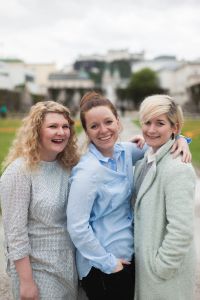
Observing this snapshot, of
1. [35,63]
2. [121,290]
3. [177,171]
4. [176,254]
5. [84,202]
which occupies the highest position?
[35,63]

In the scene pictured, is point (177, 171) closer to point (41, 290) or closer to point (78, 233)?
point (78, 233)

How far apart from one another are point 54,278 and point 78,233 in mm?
425

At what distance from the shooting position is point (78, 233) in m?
2.68

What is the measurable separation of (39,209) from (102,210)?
0.39 metres

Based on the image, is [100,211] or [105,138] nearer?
[100,211]

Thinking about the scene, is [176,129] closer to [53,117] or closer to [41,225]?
[53,117]

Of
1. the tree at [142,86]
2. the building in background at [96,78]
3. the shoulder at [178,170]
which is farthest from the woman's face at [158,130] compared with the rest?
the tree at [142,86]

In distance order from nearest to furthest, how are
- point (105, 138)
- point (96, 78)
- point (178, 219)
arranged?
point (178, 219) < point (105, 138) < point (96, 78)

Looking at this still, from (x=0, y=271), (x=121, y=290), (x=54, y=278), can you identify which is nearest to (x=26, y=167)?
(x=54, y=278)

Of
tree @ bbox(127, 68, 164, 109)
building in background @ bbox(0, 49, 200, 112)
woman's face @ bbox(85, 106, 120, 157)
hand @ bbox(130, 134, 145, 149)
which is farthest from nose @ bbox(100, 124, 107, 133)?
tree @ bbox(127, 68, 164, 109)

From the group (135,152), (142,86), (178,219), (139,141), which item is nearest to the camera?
(178,219)

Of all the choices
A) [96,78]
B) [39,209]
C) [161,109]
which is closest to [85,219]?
[39,209]

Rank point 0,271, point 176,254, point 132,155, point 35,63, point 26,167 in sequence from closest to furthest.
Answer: point 176,254, point 26,167, point 132,155, point 0,271, point 35,63

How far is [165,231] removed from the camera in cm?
268
